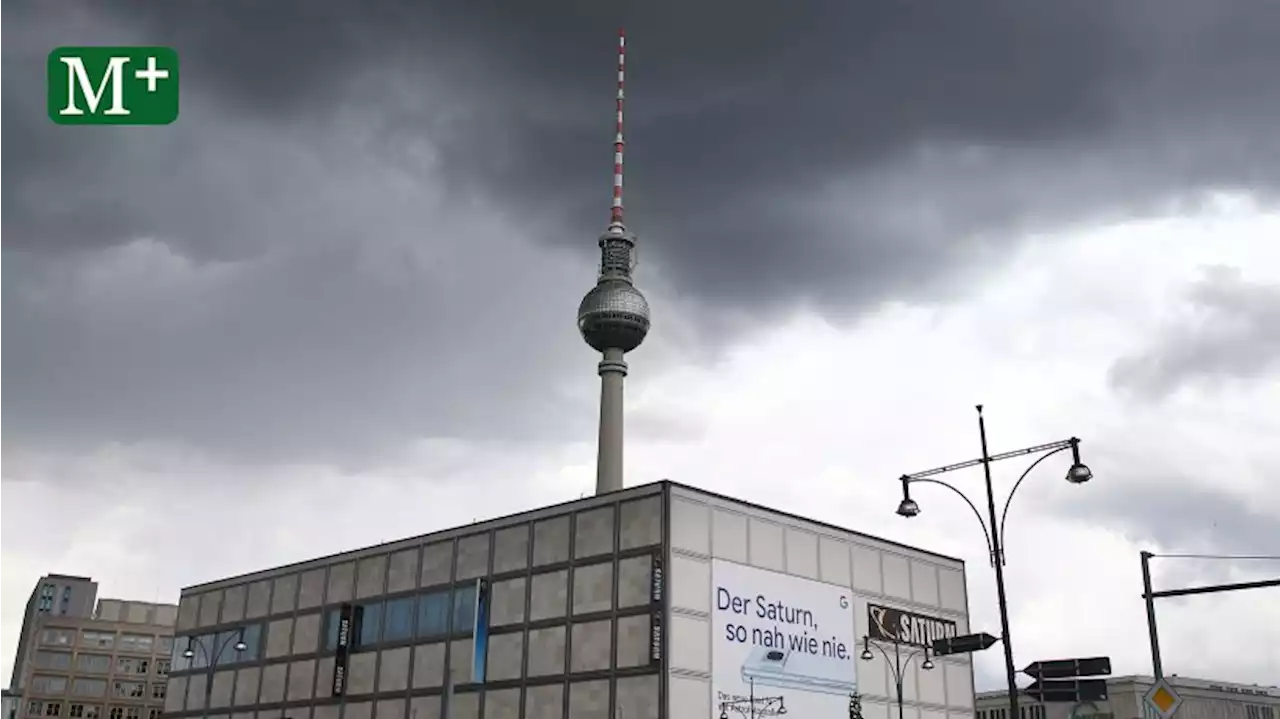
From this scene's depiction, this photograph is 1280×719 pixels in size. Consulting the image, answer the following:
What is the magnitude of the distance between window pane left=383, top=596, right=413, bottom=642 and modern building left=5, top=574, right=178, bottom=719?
12442cm

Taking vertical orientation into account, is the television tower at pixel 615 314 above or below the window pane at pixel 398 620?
above

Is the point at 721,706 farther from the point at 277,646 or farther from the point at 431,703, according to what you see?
the point at 277,646

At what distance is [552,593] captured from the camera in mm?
58312

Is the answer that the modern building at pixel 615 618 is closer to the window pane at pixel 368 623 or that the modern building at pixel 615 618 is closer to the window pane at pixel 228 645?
the window pane at pixel 368 623

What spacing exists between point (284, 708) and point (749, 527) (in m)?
30.3

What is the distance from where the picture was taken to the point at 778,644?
56844 millimetres

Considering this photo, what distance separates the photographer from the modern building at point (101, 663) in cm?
17125

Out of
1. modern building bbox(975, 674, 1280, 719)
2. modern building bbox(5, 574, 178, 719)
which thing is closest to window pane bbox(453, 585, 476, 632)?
modern building bbox(975, 674, 1280, 719)

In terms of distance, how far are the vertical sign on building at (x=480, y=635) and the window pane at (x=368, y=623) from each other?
8277mm

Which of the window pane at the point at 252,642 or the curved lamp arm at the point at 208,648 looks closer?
the window pane at the point at 252,642

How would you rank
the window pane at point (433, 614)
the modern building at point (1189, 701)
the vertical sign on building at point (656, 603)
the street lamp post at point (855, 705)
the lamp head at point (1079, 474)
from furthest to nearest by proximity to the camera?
the modern building at point (1189, 701), the window pane at point (433, 614), the street lamp post at point (855, 705), the vertical sign on building at point (656, 603), the lamp head at point (1079, 474)

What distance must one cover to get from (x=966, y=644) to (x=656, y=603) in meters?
21.6

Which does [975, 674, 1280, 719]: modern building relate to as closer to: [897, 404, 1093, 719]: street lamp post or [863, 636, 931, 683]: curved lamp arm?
[863, 636, 931, 683]: curved lamp arm

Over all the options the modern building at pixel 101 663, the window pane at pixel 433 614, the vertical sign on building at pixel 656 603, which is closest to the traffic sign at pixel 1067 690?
the vertical sign on building at pixel 656 603
